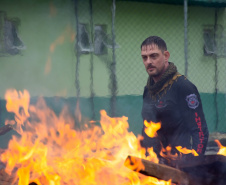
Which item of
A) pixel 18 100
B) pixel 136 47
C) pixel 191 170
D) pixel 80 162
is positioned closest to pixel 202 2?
pixel 136 47

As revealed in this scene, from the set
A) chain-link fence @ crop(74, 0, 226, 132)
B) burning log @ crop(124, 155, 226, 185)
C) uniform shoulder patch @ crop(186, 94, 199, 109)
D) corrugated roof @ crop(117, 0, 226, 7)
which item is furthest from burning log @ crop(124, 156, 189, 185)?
corrugated roof @ crop(117, 0, 226, 7)

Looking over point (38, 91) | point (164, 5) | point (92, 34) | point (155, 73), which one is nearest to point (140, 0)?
point (164, 5)

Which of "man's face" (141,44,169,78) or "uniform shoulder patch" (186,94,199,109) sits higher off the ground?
"man's face" (141,44,169,78)

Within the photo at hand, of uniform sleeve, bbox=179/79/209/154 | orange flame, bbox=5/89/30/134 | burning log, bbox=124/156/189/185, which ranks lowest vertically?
orange flame, bbox=5/89/30/134

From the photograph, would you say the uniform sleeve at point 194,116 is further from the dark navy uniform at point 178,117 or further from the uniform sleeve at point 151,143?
the uniform sleeve at point 151,143

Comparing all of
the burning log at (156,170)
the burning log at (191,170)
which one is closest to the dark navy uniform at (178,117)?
the burning log at (191,170)

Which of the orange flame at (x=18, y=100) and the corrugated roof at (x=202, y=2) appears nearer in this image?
the orange flame at (x=18, y=100)

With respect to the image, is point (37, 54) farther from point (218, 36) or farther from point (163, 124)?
point (163, 124)

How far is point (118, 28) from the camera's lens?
1096 centimetres

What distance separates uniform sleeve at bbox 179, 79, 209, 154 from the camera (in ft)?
12.0

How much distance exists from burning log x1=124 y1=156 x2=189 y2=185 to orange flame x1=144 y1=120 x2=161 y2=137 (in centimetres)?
114

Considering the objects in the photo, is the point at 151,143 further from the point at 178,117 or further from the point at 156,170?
the point at 156,170

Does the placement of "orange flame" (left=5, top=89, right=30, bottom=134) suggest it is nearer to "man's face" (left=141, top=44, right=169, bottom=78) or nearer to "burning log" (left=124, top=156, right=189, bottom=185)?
"man's face" (left=141, top=44, right=169, bottom=78)

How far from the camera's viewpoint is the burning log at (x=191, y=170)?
2.82 metres
